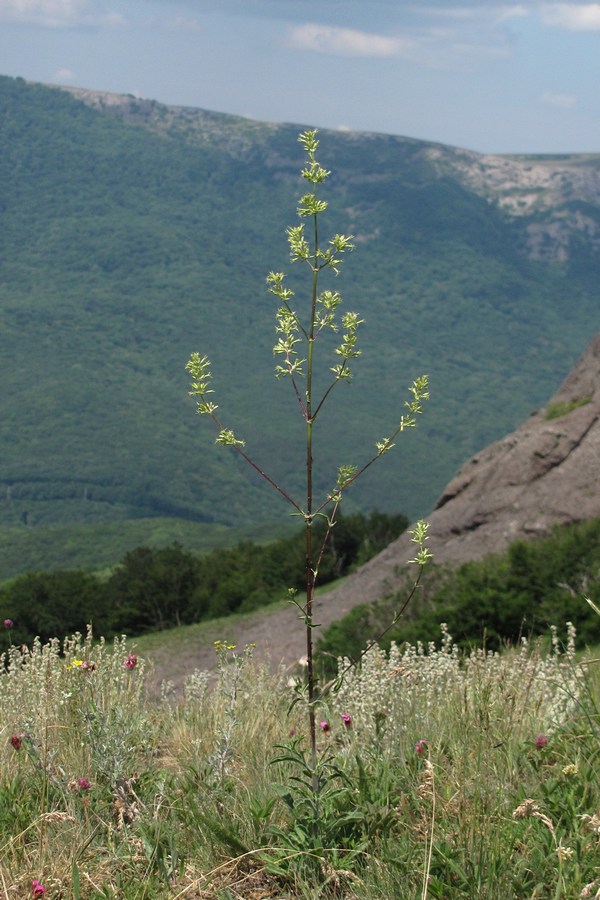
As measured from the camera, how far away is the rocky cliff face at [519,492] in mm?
14961

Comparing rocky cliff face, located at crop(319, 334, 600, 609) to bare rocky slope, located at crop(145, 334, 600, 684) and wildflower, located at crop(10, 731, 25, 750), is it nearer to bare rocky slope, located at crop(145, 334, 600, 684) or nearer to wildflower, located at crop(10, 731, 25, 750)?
bare rocky slope, located at crop(145, 334, 600, 684)

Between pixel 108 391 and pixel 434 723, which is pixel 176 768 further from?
pixel 108 391

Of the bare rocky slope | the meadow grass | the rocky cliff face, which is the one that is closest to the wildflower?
the meadow grass

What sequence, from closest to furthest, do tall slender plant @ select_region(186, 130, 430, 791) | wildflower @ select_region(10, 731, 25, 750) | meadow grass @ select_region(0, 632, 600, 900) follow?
meadow grass @ select_region(0, 632, 600, 900) < tall slender plant @ select_region(186, 130, 430, 791) < wildflower @ select_region(10, 731, 25, 750)

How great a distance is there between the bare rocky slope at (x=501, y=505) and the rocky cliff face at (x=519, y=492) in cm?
2

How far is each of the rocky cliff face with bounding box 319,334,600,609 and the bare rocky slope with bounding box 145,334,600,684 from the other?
0.02 metres

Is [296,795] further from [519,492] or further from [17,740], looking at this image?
[519,492]

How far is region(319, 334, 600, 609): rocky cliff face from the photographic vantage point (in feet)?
49.1

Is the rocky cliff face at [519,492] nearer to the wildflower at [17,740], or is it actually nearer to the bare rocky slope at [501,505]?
the bare rocky slope at [501,505]

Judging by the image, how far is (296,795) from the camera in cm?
393

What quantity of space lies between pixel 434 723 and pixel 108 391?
168025mm

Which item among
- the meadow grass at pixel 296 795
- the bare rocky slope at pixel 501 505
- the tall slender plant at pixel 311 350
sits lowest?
the bare rocky slope at pixel 501 505

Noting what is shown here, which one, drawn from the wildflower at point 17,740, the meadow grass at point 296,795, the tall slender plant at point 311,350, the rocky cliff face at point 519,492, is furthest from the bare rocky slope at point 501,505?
the tall slender plant at point 311,350

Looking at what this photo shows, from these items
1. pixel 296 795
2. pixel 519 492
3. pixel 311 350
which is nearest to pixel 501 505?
pixel 519 492
